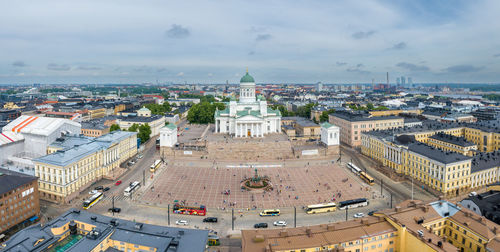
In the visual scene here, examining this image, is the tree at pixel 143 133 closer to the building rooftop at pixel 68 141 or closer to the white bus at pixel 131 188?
the building rooftop at pixel 68 141

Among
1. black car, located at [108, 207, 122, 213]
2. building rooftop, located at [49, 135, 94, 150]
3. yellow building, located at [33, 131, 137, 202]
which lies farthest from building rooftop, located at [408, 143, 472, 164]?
building rooftop, located at [49, 135, 94, 150]

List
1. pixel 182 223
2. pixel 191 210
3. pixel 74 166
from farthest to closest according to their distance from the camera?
1. pixel 74 166
2. pixel 191 210
3. pixel 182 223

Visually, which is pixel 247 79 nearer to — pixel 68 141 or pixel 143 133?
pixel 143 133

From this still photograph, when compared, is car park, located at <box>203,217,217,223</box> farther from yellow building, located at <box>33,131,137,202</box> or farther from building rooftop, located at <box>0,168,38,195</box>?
building rooftop, located at <box>0,168,38,195</box>

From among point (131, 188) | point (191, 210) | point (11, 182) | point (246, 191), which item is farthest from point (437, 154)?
point (11, 182)

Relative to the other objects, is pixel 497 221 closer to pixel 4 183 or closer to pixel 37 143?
pixel 4 183

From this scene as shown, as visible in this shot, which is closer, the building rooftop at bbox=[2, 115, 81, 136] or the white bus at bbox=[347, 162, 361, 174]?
the white bus at bbox=[347, 162, 361, 174]

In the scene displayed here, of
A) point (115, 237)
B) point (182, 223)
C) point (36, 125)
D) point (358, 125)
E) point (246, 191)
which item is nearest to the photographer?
point (115, 237)
